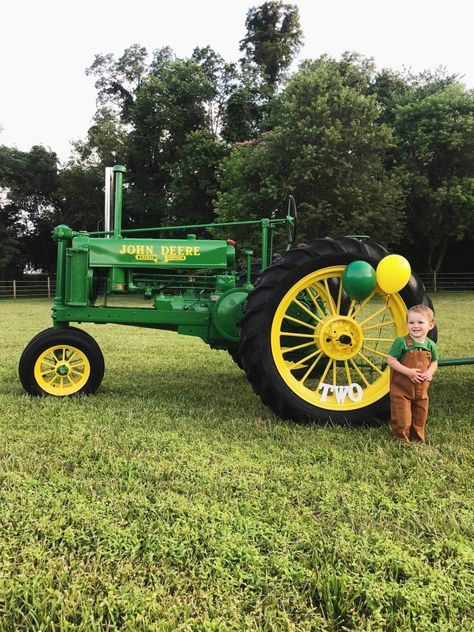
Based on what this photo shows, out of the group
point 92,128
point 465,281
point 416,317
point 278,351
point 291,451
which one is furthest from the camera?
point 92,128

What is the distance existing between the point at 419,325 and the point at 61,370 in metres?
2.56

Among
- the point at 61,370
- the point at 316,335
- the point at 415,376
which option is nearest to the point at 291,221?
the point at 316,335

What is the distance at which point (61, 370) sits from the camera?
3723 mm

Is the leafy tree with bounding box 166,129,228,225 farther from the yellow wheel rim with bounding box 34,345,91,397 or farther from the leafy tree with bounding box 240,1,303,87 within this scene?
the yellow wheel rim with bounding box 34,345,91,397

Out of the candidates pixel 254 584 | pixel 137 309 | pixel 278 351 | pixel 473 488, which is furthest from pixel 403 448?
pixel 137 309

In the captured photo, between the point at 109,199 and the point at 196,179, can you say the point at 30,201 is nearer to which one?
the point at 196,179

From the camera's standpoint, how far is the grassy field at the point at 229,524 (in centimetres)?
142

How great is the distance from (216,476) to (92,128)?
32.0 metres

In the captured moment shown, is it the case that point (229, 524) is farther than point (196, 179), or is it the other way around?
point (196, 179)

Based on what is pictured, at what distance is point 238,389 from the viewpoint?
419 cm

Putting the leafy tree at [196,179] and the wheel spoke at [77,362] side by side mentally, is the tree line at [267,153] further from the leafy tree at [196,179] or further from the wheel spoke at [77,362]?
the wheel spoke at [77,362]

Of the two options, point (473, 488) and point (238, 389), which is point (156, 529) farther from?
point (238, 389)

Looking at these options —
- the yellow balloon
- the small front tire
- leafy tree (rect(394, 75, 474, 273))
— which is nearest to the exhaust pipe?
the small front tire

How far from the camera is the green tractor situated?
10.4 feet
